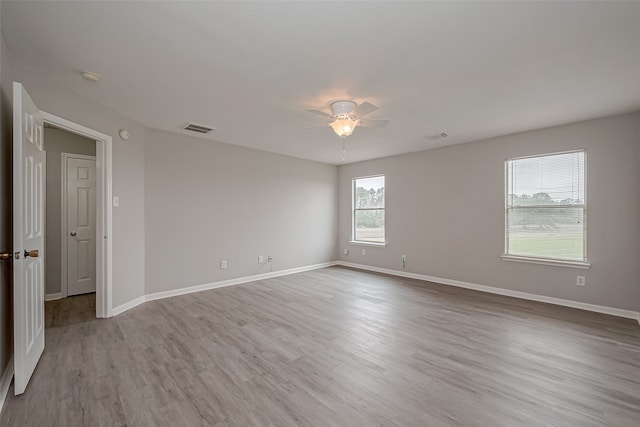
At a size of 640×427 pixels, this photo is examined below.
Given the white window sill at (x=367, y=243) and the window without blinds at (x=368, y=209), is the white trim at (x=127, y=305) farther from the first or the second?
the window without blinds at (x=368, y=209)

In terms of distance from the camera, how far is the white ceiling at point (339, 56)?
179 centimetres

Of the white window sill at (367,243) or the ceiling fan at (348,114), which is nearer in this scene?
the ceiling fan at (348,114)

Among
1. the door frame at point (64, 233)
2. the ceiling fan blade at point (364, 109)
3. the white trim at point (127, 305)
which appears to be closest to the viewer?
the ceiling fan blade at point (364, 109)

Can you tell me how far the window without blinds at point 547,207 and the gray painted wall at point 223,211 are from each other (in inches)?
151

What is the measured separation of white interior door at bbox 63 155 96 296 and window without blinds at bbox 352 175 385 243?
16.9 feet

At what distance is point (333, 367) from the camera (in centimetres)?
239

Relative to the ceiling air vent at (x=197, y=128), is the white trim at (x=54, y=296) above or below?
below

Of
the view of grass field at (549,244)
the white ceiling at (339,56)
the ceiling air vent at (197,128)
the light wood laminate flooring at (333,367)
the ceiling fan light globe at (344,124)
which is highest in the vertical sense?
the white ceiling at (339,56)

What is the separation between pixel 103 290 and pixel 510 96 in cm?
519

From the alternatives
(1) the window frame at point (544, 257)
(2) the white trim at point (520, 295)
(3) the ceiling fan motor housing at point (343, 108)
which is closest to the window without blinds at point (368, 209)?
(2) the white trim at point (520, 295)

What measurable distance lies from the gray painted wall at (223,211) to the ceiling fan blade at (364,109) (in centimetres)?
276

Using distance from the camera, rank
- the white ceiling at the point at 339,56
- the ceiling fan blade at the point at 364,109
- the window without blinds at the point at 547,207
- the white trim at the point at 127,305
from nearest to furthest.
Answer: the white ceiling at the point at 339,56 → the ceiling fan blade at the point at 364,109 → the white trim at the point at 127,305 → the window without blinds at the point at 547,207

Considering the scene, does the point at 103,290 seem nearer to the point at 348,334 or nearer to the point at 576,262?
the point at 348,334

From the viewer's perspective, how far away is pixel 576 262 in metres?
3.88
